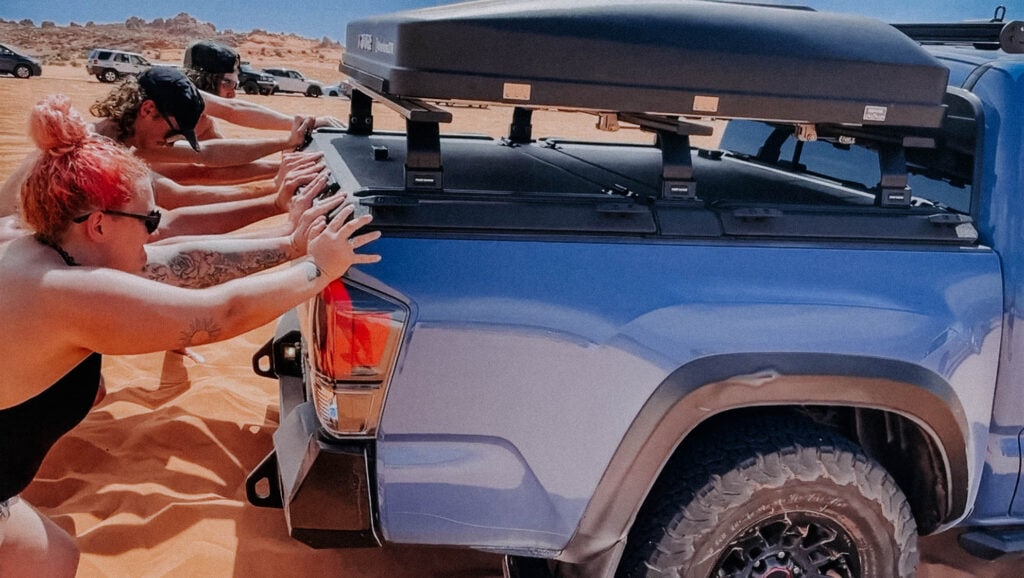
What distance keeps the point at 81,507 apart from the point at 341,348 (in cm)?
216

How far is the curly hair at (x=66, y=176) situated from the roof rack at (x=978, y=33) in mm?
2840

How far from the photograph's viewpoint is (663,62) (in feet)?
7.88

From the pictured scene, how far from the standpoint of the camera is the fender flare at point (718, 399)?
238cm

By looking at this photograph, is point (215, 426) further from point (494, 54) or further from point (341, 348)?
point (494, 54)

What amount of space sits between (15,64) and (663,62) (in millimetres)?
35183

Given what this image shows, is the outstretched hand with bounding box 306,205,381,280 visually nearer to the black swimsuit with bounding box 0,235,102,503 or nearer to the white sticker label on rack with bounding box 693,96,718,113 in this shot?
the black swimsuit with bounding box 0,235,102,503

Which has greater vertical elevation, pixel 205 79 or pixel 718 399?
pixel 205 79

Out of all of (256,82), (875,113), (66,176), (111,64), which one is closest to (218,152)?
(66,176)

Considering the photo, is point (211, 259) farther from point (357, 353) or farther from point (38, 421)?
point (357, 353)

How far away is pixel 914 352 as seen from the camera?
8.18 feet

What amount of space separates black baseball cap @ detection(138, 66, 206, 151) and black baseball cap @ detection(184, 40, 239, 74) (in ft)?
4.23

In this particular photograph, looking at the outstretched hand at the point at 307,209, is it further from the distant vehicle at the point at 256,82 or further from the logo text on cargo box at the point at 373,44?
the distant vehicle at the point at 256,82

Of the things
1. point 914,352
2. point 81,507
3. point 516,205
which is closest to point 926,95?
point 914,352

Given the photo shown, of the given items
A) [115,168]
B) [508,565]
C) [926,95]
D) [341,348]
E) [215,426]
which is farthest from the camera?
[215,426]
